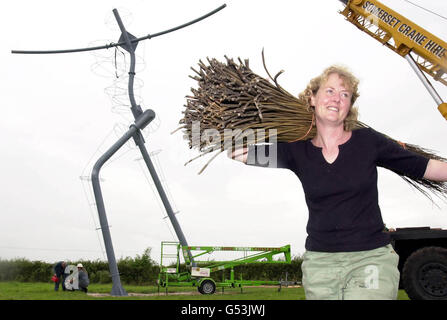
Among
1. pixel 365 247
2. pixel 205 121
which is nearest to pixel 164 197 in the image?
pixel 205 121

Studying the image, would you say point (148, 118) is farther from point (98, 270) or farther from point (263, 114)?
point (263, 114)

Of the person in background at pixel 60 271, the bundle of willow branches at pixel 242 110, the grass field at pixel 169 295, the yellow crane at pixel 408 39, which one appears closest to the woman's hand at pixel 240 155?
the bundle of willow branches at pixel 242 110

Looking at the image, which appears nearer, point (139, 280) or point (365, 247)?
point (365, 247)

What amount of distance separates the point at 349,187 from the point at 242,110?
3.36 feet

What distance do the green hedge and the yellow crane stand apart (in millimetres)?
9639

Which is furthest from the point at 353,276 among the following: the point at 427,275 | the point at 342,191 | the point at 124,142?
the point at 124,142

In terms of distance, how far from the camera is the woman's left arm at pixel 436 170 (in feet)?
8.20

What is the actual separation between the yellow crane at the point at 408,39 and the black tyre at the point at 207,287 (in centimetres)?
893

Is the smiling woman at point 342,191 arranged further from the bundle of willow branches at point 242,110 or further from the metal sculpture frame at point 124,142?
the metal sculpture frame at point 124,142

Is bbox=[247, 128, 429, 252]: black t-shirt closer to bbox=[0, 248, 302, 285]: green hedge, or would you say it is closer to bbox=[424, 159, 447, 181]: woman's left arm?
bbox=[424, 159, 447, 181]: woman's left arm

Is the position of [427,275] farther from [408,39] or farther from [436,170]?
[408,39]
